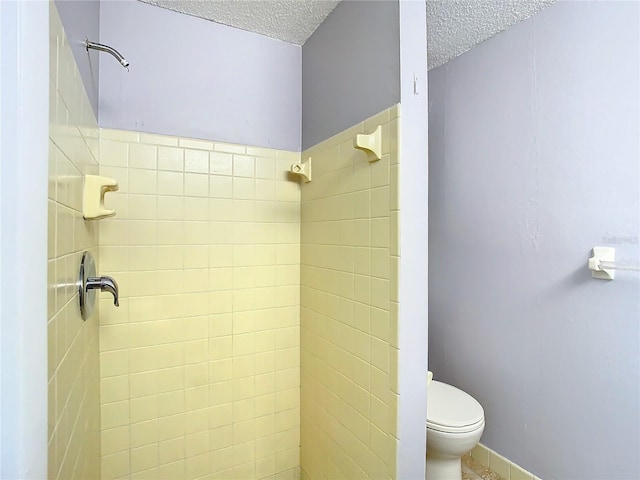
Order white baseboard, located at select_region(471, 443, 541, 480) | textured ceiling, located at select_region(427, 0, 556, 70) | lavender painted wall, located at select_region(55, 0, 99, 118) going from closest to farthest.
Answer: lavender painted wall, located at select_region(55, 0, 99, 118) → textured ceiling, located at select_region(427, 0, 556, 70) → white baseboard, located at select_region(471, 443, 541, 480)

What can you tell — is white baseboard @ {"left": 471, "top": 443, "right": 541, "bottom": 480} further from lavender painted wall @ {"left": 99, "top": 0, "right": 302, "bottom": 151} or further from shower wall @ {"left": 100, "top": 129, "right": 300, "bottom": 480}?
lavender painted wall @ {"left": 99, "top": 0, "right": 302, "bottom": 151}

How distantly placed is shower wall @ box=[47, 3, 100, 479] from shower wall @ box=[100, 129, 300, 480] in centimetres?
31

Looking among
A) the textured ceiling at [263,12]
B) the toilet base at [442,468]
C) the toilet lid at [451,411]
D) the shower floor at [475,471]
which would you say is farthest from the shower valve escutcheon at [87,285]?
the shower floor at [475,471]

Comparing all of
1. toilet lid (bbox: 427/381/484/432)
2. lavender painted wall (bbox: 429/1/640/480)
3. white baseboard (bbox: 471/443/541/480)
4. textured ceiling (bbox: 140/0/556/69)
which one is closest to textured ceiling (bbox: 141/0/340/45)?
textured ceiling (bbox: 140/0/556/69)

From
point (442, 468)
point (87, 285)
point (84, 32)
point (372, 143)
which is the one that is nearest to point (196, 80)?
point (84, 32)

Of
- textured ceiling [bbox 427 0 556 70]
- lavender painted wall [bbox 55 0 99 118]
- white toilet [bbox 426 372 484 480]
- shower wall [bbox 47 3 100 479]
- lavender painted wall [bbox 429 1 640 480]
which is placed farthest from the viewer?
textured ceiling [bbox 427 0 556 70]

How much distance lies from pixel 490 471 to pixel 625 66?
1.98 metres

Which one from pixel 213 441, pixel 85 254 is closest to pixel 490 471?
pixel 213 441

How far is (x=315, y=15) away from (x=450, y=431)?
198 cm

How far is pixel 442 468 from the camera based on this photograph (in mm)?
1550

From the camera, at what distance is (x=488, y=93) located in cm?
180

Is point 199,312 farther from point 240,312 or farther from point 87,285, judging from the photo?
point 87,285

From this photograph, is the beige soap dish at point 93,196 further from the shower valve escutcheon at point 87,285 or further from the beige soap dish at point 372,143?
the beige soap dish at point 372,143

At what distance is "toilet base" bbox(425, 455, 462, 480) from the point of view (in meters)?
1.55
